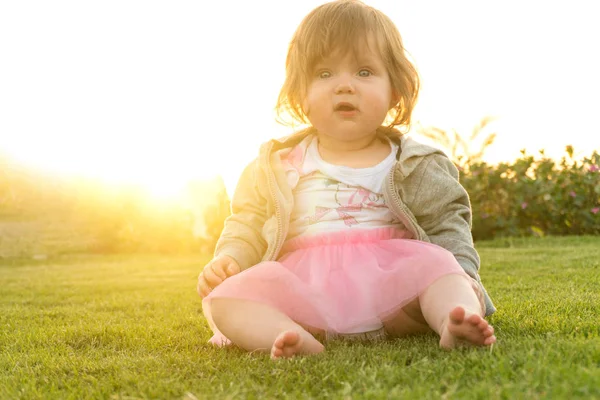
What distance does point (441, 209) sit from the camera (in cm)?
240

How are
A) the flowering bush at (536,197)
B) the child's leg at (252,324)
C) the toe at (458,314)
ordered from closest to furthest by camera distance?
the toe at (458,314), the child's leg at (252,324), the flowering bush at (536,197)

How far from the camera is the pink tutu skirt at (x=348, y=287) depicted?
6.62 ft

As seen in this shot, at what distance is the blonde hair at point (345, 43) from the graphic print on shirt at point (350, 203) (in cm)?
42

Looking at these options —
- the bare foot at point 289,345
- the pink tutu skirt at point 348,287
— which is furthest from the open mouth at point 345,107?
the bare foot at point 289,345

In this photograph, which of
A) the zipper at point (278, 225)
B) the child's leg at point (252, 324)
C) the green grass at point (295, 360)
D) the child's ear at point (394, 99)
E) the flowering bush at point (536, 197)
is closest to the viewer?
the green grass at point (295, 360)

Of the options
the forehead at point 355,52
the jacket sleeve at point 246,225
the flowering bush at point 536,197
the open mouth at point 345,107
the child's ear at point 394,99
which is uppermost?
the forehead at point 355,52

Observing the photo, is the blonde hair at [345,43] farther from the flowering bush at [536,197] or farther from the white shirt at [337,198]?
the flowering bush at [536,197]

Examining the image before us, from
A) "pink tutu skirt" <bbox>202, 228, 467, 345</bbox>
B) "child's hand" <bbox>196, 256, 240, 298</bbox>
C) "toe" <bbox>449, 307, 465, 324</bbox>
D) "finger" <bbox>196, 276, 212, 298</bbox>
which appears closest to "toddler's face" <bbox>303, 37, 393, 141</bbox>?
"pink tutu skirt" <bbox>202, 228, 467, 345</bbox>

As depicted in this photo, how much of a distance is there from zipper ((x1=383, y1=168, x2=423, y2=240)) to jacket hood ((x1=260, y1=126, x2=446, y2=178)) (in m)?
0.07

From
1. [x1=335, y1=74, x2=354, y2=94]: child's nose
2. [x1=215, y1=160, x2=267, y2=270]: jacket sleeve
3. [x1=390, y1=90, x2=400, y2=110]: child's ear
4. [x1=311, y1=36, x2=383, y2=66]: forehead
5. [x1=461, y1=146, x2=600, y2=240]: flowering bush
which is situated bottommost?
[x1=461, y1=146, x2=600, y2=240]: flowering bush

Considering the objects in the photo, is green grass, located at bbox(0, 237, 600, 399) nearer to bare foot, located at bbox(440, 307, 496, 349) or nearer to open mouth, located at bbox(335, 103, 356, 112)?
bare foot, located at bbox(440, 307, 496, 349)

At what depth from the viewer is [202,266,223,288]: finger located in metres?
2.29

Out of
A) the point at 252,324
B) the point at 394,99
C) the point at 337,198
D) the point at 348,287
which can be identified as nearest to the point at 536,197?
the point at 394,99

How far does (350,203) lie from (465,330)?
2.70ft
